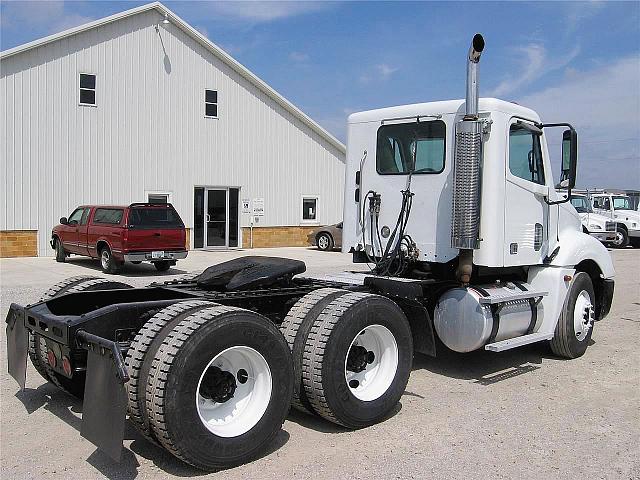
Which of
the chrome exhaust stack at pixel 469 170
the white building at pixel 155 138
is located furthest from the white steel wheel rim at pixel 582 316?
the white building at pixel 155 138

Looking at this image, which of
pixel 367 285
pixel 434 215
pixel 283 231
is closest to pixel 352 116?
pixel 434 215

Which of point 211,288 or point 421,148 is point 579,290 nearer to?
point 421,148

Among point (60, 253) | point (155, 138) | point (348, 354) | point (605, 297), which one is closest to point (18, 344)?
point (348, 354)

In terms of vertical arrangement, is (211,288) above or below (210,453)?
above

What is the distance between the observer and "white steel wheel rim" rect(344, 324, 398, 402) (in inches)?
211

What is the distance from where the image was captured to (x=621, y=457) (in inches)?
184

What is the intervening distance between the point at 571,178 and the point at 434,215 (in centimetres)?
151

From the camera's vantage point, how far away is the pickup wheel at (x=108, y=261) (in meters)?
16.5

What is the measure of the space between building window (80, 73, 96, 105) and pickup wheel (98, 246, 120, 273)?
21.9 feet

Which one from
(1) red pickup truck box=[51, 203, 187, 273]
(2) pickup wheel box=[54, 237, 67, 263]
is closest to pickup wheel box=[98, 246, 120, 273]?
(1) red pickup truck box=[51, 203, 187, 273]

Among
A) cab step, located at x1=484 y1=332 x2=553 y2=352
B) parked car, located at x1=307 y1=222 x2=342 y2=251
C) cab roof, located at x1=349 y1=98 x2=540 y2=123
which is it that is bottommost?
cab step, located at x1=484 y1=332 x2=553 y2=352

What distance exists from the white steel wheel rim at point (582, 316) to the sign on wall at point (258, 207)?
18207mm

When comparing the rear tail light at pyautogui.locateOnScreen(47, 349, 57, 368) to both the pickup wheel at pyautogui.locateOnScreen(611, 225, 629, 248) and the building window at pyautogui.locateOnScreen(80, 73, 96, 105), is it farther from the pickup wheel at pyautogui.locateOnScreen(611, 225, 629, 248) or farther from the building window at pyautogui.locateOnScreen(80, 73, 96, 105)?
the pickup wheel at pyautogui.locateOnScreen(611, 225, 629, 248)

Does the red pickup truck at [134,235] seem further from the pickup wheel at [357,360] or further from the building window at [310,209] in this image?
the pickup wheel at [357,360]
